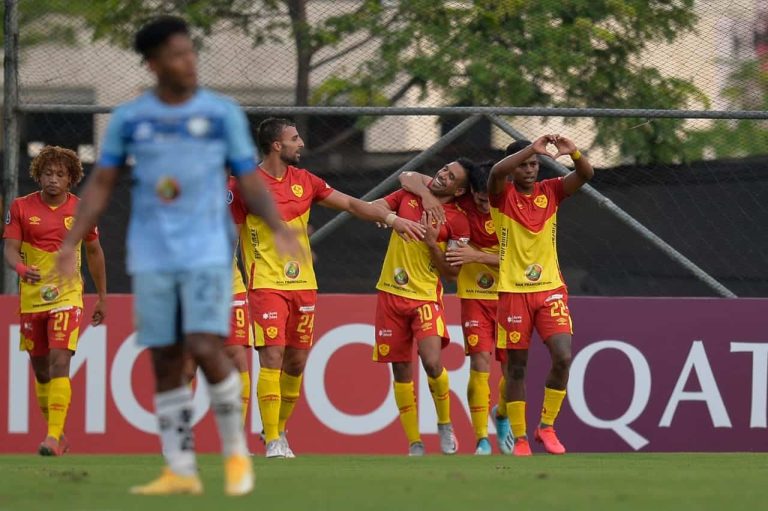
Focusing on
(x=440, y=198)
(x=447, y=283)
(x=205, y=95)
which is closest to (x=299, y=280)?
(x=440, y=198)

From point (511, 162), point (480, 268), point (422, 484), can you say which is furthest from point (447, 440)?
point (422, 484)

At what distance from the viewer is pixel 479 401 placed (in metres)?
11.2

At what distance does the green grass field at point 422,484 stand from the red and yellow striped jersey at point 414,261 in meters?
1.58

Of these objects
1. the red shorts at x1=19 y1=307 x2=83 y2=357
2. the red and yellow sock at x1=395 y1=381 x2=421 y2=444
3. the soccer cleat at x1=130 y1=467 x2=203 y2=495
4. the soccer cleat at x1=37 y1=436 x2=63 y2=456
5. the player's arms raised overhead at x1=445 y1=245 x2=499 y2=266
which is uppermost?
the player's arms raised overhead at x1=445 y1=245 x2=499 y2=266

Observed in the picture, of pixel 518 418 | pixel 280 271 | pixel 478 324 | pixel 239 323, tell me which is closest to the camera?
pixel 280 271

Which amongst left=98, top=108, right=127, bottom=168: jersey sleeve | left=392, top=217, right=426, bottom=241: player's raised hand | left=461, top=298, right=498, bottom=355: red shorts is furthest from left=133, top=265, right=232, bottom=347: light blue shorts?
left=461, top=298, right=498, bottom=355: red shorts

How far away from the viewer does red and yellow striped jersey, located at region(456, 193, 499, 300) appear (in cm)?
1140

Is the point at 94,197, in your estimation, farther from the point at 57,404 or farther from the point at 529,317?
the point at 529,317

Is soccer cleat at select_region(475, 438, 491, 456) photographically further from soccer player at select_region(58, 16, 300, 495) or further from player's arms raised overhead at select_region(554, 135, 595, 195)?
soccer player at select_region(58, 16, 300, 495)

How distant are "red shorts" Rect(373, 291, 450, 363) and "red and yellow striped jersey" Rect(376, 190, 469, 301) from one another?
60 millimetres

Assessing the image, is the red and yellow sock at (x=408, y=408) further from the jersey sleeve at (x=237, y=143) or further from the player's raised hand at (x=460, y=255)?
the jersey sleeve at (x=237, y=143)

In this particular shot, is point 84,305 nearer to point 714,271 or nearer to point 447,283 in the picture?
point 447,283

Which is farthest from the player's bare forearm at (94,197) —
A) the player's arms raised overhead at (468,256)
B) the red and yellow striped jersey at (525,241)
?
the player's arms raised overhead at (468,256)

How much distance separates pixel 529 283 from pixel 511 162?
89cm
